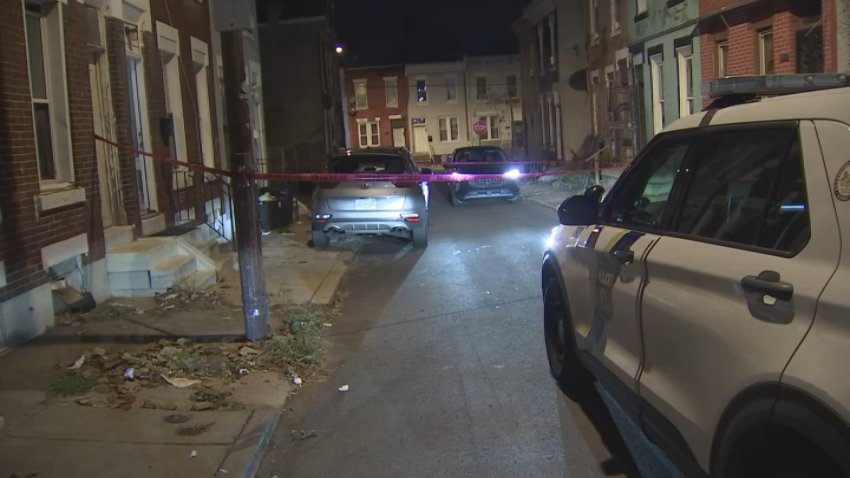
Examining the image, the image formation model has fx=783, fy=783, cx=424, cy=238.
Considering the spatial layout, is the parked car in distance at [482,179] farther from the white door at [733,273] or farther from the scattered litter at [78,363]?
the white door at [733,273]

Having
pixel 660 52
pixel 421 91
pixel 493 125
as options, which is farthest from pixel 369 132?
pixel 660 52

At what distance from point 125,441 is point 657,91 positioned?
18240 mm

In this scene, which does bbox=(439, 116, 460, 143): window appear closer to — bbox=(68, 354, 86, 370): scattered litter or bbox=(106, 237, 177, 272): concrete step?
bbox=(106, 237, 177, 272): concrete step

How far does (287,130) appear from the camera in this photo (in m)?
32.3

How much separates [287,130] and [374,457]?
28682 mm

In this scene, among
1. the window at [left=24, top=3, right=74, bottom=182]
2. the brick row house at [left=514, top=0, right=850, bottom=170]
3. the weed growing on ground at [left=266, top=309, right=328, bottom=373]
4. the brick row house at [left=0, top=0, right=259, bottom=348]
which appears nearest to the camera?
the weed growing on ground at [left=266, top=309, right=328, bottom=373]

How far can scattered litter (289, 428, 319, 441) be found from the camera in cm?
508

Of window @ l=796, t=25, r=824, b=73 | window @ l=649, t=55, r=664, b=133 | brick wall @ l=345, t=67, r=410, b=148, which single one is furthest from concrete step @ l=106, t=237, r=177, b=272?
brick wall @ l=345, t=67, r=410, b=148

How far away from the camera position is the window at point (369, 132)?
61903mm

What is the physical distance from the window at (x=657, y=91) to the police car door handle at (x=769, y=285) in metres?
18.1

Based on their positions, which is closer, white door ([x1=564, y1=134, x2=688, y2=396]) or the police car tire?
white door ([x1=564, y1=134, x2=688, y2=396])

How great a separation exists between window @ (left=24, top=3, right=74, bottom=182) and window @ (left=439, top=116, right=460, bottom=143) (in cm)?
Answer: 5344

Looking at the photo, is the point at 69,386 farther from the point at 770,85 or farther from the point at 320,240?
the point at 320,240

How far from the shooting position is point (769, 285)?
8.83 ft
